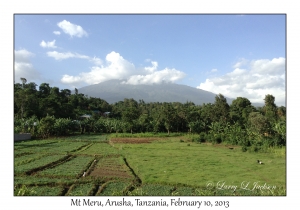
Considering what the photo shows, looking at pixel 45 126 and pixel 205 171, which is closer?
pixel 205 171

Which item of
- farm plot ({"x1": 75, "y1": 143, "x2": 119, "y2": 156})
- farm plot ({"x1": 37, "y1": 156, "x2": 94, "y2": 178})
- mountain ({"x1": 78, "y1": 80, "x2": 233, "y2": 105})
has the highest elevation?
mountain ({"x1": 78, "y1": 80, "x2": 233, "y2": 105})

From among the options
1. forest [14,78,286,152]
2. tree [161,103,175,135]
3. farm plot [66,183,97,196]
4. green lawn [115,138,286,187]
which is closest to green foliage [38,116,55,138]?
forest [14,78,286,152]

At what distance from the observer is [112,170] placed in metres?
11.6

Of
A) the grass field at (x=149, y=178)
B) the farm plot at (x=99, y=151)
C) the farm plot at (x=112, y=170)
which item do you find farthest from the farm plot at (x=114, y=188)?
the farm plot at (x=99, y=151)

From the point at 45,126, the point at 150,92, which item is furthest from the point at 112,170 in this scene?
the point at 150,92

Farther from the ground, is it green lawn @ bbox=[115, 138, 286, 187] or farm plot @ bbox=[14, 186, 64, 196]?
farm plot @ bbox=[14, 186, 64, 196]

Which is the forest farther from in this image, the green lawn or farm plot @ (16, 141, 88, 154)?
the green lawn

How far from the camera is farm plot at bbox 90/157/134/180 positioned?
34.6 ft

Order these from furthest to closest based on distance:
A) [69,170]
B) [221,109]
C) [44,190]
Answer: [221,109]
[69,170]
[44,190]

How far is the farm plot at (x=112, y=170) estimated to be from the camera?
10561 mm

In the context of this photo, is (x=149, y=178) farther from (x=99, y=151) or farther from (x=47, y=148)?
(x=47, y=148)

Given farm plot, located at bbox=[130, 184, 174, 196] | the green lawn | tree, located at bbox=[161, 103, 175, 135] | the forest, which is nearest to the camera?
farm plot, located at bbox=[130, 184, 174, 196]

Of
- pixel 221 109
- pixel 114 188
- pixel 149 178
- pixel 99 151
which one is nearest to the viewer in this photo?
pixel 114 188
